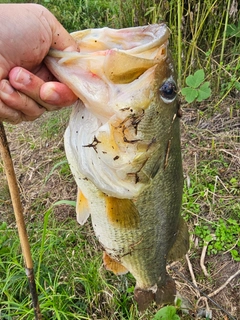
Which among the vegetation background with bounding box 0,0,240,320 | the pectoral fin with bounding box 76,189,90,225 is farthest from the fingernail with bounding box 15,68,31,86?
the vegetation background with bounding box 0,0,240,320

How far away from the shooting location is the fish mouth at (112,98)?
123 centimetres

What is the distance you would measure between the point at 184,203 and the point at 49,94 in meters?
1.77

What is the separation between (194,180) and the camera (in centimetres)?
303

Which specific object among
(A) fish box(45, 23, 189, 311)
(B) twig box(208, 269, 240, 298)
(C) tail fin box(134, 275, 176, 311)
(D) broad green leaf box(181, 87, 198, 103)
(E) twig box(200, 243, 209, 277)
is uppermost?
(A) fish box(45, 23, 189, 311)

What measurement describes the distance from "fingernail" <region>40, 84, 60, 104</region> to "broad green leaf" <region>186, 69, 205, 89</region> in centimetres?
194

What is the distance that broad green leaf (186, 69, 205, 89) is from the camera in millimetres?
3078

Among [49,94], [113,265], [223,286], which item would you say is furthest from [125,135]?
[223,286]

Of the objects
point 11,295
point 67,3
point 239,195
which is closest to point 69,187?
point 11,295

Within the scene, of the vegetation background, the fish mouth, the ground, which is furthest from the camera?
the ground

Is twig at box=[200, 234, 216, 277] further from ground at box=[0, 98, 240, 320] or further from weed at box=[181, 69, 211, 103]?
weed at box=[181, 69, 211, 103]

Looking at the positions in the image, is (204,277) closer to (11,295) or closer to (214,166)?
A: (214,166)

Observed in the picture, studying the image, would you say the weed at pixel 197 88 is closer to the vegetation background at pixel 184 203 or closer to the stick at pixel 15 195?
the vegetation background at pixel 184 203

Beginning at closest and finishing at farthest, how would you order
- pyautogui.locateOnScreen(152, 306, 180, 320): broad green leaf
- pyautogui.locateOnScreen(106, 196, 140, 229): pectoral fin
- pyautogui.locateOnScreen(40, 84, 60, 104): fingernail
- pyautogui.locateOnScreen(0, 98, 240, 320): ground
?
pyautogui.locateOnScreen(40, 84, 60, 104): fingernail, pyautogui.locateOnScreen(106, 196, 140, 229): pectoral fin, pyautogui.locateOnScreen(152, 306, 180, 320): broad green leaf, pyautogui.locateOnScreen(0, 98, 240, 320): ground

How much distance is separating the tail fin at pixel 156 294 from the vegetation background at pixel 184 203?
17 centimetres
